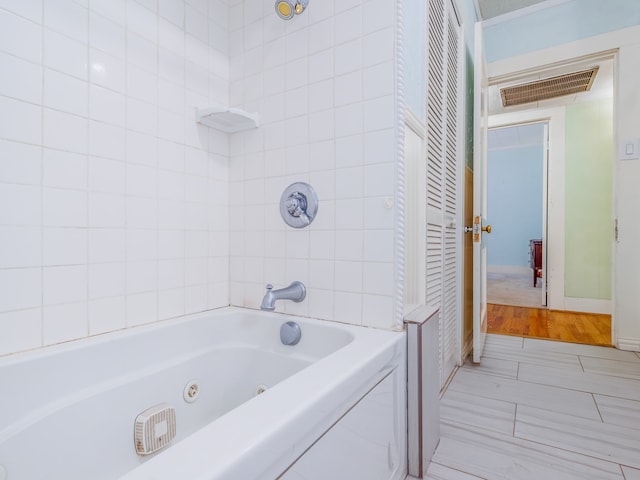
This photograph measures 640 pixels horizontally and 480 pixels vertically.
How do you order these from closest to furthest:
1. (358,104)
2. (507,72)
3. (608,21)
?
1. (358,104)
2. (608,21)
3. (507,72)

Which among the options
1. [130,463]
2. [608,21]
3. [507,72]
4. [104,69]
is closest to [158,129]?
[104,69]

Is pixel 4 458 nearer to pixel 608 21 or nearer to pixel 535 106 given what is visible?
pixel 608 21

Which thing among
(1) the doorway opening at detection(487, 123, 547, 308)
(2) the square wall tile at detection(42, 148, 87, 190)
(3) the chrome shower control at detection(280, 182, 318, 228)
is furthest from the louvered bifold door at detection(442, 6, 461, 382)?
(1) the doorway opening at detection(487, 123, 547, 308)

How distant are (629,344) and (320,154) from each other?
102 inches

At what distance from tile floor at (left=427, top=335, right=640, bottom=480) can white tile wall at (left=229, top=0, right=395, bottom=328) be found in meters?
0.62

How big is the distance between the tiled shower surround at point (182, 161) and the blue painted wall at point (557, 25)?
7.13ft

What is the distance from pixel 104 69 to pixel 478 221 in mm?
2013

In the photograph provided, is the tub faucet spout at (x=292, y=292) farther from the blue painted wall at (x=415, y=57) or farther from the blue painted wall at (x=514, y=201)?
the blue painted wall at (x=514, y=201)

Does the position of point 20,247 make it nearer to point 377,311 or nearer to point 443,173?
point 377,311

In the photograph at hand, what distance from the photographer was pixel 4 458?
28.6 inches

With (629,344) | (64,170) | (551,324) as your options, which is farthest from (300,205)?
(551,324)

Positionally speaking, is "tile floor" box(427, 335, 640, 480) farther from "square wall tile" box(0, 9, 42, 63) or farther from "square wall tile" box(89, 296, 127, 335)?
"square wall tile" box(0, 9, 42, 63)

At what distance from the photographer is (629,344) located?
2.30 meters

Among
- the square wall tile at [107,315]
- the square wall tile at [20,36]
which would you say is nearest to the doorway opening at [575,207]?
the square wall tile at [107,315]
